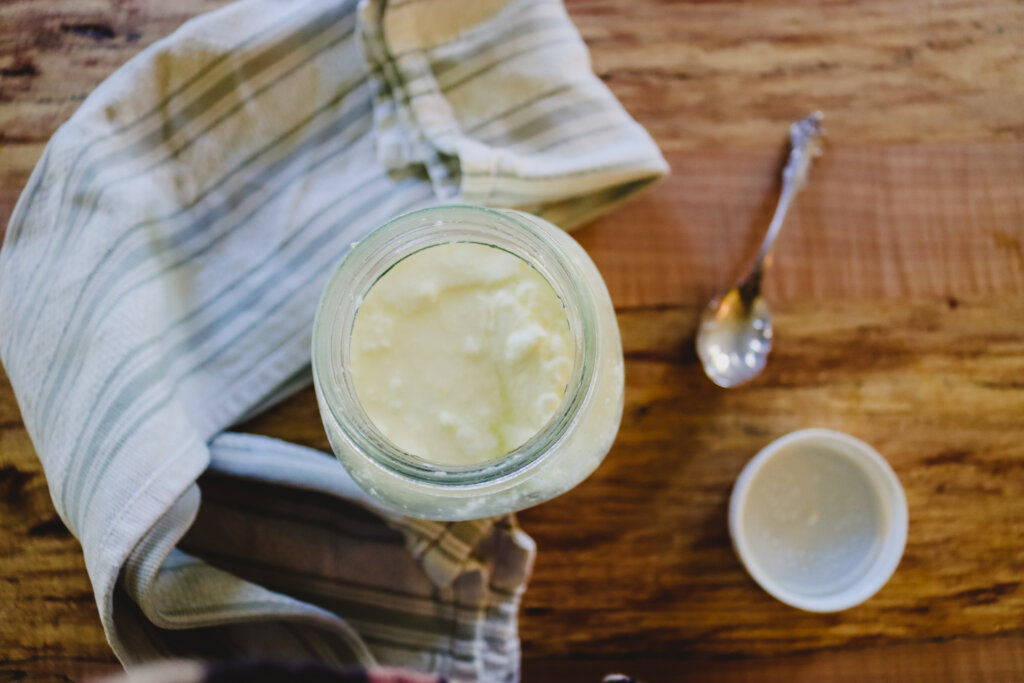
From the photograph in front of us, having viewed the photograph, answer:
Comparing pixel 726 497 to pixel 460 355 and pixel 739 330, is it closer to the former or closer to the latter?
pixel 739 330

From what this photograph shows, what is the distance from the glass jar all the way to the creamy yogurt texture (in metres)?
0.01

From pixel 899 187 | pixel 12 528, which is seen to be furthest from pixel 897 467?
pixel 12 528

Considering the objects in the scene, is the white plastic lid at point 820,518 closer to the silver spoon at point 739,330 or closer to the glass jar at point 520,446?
the silver spoon at point 739,330

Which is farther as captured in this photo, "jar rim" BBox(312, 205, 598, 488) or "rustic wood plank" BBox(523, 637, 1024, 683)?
"rustic wood plank" BBox(523, 637, 1024, 683)

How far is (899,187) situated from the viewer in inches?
24.9

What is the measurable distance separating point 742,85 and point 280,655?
0.61 metres

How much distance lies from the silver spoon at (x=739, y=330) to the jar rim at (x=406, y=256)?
25 centimetres

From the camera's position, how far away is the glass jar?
0.35m

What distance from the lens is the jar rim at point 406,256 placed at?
1.15 feet

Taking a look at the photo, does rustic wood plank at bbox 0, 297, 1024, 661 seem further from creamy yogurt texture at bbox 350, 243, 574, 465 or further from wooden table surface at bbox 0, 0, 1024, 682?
creamy yogurt texture at bbox 350, 243, 574, 465

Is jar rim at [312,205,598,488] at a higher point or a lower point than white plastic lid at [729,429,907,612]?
higher

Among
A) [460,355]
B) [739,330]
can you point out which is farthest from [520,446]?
[739,330]

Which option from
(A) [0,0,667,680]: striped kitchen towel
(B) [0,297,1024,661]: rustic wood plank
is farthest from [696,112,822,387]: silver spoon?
(A) [0,0,667,680]: striped kitchen towel

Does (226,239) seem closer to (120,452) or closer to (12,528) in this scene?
(120,452)
